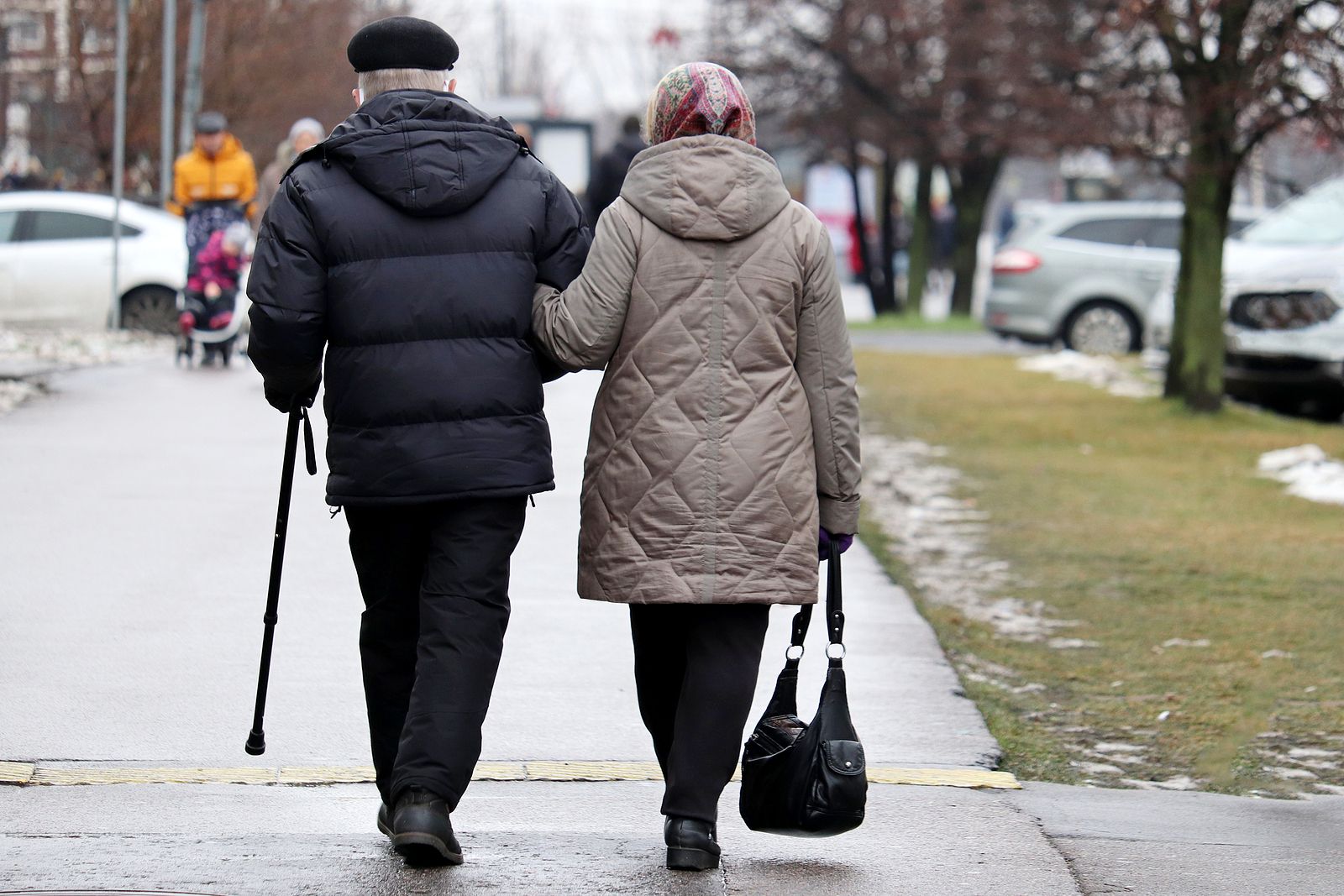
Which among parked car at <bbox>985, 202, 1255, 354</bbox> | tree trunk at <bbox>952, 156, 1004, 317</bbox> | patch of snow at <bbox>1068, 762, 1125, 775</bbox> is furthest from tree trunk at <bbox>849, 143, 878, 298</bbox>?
patch of snow at <bbox>1068, 762, 1125, 775</bbox>

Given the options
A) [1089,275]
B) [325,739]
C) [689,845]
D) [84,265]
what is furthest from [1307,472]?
[84,265]

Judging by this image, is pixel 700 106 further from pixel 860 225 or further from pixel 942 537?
pixel 860 225

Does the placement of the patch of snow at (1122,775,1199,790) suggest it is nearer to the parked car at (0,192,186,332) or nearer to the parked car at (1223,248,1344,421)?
the parked car at (1223,248,1344,421)

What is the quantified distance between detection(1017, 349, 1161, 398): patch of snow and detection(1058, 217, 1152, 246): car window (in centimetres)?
127

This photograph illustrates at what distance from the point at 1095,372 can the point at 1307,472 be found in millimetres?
6836

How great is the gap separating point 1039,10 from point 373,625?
2128cm

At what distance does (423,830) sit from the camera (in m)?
3.88

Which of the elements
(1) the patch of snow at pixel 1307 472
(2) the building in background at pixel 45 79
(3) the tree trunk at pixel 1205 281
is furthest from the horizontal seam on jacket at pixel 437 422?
(2) the building in background at pixel 45 79

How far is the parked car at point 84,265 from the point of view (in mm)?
17000

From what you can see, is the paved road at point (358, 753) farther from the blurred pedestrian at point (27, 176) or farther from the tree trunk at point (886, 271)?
the tree trunk at point (886, 271)

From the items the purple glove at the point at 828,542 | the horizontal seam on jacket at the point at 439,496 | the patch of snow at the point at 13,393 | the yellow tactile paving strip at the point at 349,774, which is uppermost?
the horizontal seam on jacket at the point at 439,496

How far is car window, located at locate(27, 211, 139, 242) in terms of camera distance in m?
17.1

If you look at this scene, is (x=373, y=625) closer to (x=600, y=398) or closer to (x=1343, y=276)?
(x=600, y=398)

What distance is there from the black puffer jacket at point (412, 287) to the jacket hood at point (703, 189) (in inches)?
9.8
